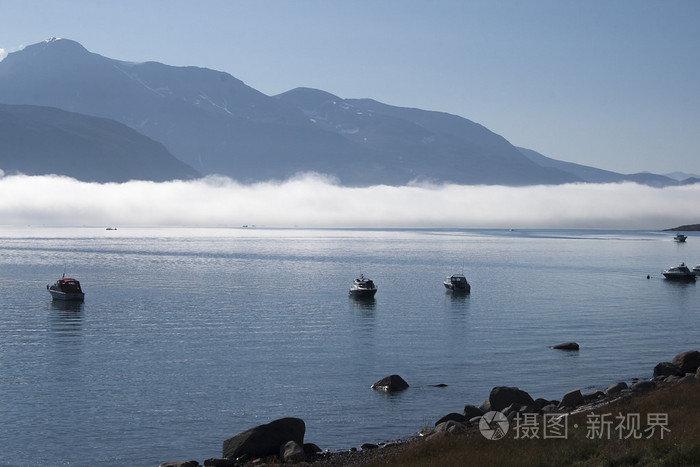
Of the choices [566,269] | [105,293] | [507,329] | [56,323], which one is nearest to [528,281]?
[566,269]

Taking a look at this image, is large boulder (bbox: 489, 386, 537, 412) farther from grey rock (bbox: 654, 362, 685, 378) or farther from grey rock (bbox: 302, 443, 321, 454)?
grey rock (bbox: 654, 362, 685, 378)

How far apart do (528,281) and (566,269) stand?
135 feet

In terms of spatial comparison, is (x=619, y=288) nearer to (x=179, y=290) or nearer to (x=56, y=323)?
(x=179, y=290)

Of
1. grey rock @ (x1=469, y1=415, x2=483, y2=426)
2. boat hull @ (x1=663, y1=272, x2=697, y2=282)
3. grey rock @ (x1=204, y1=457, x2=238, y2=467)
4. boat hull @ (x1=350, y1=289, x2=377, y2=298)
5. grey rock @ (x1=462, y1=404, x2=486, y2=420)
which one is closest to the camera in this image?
grey rock @ (x1=204, y1=457, x2=238, y2=467)

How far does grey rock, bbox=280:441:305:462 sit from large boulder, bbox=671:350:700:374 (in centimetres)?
3137

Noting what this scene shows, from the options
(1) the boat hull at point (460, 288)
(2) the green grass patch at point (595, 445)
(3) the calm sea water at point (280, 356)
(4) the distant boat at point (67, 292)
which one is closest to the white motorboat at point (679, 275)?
(3) the calm sea water at point (280, 356)

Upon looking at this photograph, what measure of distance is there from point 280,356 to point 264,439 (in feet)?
82.4

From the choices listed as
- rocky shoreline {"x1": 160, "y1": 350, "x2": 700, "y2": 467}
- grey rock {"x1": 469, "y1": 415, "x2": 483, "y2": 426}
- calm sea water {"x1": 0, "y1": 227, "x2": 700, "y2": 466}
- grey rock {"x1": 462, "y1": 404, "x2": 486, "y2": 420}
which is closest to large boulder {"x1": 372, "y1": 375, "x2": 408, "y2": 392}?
calm sea water {"x1": 0, "y1": 227, "x2": 700, "y2": 466}

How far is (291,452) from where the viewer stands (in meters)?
29.9

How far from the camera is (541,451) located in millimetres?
24188

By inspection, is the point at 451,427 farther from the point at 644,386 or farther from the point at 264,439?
the point at 644,386

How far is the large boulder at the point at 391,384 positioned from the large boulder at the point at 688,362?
811 inches

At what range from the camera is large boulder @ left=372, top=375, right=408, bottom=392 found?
1737 inches

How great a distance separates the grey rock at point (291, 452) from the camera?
29750 mm
